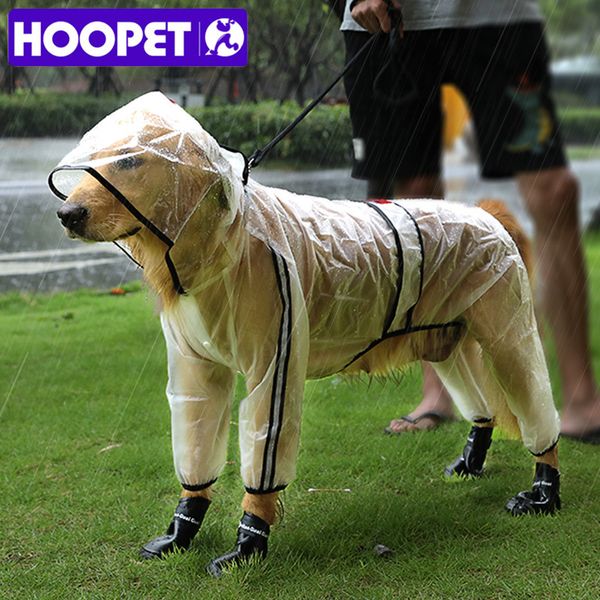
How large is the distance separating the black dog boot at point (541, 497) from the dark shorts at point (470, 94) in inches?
43.0

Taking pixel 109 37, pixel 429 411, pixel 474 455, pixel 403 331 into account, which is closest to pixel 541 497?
pixel 474 455

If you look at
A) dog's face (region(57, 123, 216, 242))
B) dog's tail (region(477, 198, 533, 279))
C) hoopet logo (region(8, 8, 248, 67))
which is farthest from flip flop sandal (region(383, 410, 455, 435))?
hoopet logo (region(8, 8, 248, 67))

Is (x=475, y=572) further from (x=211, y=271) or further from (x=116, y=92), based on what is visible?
(x=116, y=92)

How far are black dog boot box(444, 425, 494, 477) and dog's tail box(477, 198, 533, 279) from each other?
0.60 metres

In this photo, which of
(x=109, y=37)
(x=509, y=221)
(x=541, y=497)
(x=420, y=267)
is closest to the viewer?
(x=420, y=267)

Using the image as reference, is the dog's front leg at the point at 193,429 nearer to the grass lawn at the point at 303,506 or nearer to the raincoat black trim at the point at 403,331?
the grass lawn at the point at 303,506

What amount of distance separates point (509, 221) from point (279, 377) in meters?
1.09

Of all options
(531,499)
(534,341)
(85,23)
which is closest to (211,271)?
(534,341)

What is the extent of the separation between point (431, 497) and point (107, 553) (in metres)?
1.07

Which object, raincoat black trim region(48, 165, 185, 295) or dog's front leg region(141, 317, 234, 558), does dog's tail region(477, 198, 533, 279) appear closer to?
dog's front leg region(141, 317, 234, 558)

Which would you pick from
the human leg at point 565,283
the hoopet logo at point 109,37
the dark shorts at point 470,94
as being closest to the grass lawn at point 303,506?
the human leg at point 565,283

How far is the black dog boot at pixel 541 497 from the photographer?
2.93 meters

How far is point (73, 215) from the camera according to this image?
2082 mm

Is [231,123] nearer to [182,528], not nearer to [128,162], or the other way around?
[182,528]
